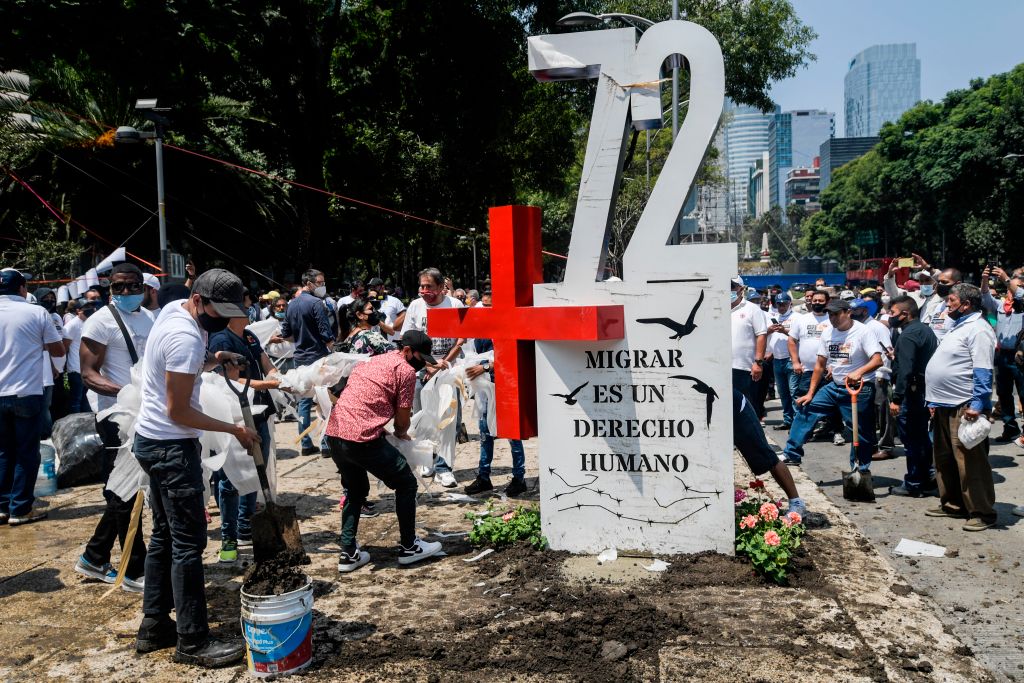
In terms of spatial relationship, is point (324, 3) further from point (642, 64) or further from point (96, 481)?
point (642, 64)

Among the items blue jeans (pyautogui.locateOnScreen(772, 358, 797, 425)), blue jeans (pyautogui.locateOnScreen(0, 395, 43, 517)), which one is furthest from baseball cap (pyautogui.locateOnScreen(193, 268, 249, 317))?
blue jeans (pyautogui.locateOnScreen(772, 358, 797, 425))

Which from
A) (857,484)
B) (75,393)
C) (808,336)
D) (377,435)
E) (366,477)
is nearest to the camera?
(377,435)

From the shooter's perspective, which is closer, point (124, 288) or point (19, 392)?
point (124, 288)

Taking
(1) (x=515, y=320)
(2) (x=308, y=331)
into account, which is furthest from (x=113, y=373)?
(2) (x=308, y=331)

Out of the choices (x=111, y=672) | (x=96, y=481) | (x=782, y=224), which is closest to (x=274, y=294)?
(x=96, y=481)

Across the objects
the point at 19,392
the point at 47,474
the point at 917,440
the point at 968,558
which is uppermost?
the point at 19,392

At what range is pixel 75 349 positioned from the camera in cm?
1011

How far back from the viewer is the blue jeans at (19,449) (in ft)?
22.1

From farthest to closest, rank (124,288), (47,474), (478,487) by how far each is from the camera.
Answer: (47,474), (478,487), (124,288)

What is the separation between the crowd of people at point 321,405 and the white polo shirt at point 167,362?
0.01m

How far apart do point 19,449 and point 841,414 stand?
740 centimetres

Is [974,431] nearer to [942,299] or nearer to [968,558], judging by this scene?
[968,558]

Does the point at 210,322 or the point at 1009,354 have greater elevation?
the point at 210,322

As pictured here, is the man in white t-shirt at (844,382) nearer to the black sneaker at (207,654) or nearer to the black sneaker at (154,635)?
the black sneaker at (207,654)
